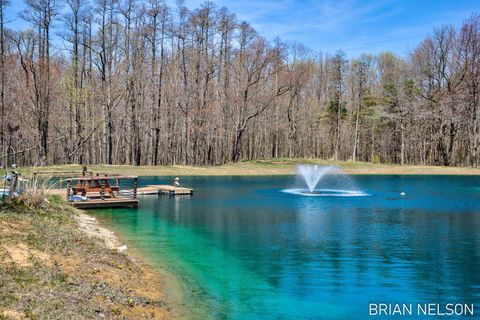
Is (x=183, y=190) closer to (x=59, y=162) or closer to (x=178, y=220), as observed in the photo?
(x=178, y=220)

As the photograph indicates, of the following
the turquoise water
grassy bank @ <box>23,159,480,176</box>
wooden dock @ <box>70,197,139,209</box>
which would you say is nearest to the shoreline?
the turquoise water

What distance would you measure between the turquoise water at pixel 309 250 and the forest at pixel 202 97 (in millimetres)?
29380

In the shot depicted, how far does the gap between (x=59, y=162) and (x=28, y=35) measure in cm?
1719

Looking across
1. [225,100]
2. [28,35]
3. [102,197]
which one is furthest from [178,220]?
[28,35]

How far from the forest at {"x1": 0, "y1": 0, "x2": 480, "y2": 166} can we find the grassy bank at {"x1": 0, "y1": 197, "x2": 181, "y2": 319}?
3464 centimetres

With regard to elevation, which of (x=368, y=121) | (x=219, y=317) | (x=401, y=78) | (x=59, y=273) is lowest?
(x=219, y=317)

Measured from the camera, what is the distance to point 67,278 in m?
9.76

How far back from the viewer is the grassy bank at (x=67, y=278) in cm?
805

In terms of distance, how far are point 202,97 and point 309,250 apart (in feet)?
149

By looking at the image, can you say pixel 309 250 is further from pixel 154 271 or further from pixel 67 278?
pixel 67 278

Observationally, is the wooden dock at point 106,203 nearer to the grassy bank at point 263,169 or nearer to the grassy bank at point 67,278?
the grassy bank at point 67,278

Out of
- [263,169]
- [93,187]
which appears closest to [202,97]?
[263,169]

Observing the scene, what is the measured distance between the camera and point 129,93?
5459cm

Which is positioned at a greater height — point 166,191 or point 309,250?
point 166,191
